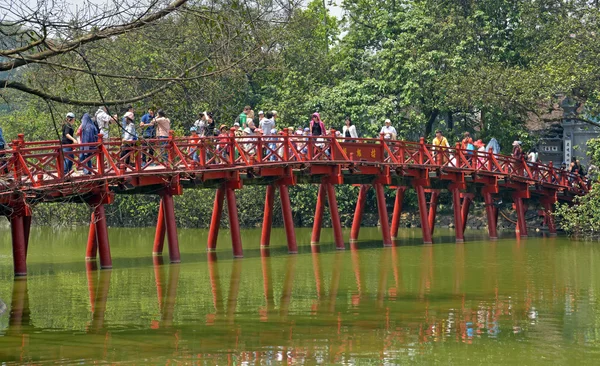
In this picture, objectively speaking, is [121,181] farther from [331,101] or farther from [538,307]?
[331,101]

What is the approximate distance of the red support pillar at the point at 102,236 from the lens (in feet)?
90.6

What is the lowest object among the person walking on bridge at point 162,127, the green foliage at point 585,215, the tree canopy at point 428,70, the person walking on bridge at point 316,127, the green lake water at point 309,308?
the green lake water at point 309,308

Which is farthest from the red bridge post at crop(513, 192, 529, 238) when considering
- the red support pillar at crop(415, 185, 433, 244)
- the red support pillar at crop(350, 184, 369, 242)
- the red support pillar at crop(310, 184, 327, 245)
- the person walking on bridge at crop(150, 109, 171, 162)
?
the person walking on bridge at crop(150, 109, 171, 162)

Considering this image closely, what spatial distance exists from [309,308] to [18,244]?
27.9ft

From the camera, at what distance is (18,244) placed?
25.8m

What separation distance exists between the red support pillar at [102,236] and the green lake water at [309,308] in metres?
0.55

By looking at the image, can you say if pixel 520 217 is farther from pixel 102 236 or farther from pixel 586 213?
pixel 102 236

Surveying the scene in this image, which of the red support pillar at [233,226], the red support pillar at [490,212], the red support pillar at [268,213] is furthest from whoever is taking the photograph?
the red support pillar at [490,212]

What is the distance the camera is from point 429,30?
161 feet

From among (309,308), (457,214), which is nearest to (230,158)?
(309,308)

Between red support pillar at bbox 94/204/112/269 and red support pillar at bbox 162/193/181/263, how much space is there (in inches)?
88.3

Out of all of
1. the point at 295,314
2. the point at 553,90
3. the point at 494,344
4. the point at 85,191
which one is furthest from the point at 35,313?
the point at 553,90

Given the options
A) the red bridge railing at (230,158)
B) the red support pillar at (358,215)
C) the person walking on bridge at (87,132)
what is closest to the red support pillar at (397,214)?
the red support pillar at (358,215)

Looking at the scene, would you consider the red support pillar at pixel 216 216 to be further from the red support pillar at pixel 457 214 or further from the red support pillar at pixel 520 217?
the red support pillar at pixel 520 217
